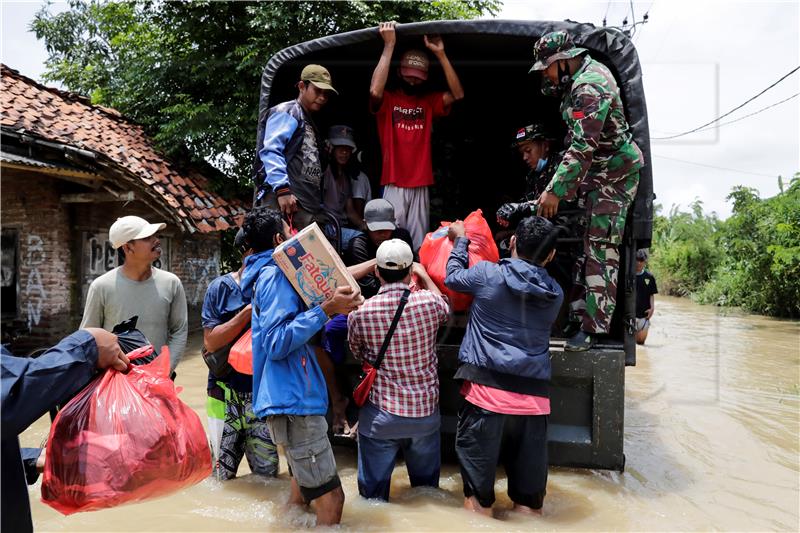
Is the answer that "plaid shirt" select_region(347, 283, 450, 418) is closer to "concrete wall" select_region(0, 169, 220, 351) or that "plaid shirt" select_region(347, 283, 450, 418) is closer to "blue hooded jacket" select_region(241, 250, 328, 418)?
"blue hooded jacket" select_region(241, 250, 328, 418)

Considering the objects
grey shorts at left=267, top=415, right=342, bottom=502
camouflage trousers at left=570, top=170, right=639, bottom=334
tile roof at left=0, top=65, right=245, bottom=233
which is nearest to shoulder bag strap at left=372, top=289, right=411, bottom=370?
grey shorts at left=267, top=415, right=342, bottom=502

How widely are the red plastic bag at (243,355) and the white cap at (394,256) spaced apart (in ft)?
2.62

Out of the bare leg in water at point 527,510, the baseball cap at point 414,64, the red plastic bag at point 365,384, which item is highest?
the baseball cap at point 414,64

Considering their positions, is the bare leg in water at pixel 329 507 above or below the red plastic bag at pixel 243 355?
below

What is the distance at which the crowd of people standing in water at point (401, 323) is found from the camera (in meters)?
2.71

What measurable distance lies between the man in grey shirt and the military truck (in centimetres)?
105

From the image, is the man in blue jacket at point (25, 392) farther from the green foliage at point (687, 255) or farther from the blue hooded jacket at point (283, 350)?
the green foliage at point (687, 255)

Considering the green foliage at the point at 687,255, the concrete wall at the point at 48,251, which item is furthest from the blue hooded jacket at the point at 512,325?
the green foliage at the point at 687,255

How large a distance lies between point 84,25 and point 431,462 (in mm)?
21039

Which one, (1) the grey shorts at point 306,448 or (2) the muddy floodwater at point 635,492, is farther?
(2) the muddy floodwater at point 635,492

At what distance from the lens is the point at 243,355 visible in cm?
305

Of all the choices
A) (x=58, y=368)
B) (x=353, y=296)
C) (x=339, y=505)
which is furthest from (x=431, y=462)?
(x=58, y=368)

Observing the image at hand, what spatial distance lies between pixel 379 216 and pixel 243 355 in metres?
1.26

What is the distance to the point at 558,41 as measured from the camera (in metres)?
3.37
